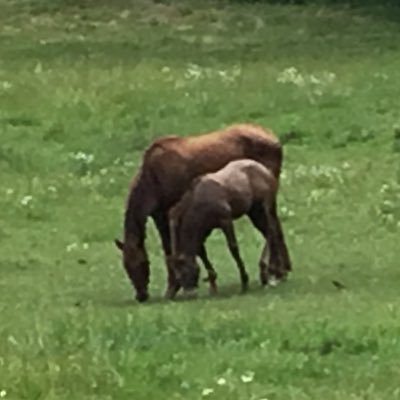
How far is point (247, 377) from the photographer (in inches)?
326

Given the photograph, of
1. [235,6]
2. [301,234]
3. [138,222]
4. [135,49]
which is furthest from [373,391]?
[235,6]

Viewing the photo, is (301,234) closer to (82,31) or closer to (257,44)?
(257,44)

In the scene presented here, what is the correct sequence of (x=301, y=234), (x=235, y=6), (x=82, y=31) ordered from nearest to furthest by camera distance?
(x=301, y=234), (x=82, y=31), (x=235, y=6)

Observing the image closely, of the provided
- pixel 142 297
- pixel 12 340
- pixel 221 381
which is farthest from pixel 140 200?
pixel 221 381

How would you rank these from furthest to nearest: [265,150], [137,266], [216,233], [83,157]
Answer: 1. [83,157]
2. [216,233]
3. [265,150]
4. [137,266]

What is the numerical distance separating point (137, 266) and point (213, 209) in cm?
80

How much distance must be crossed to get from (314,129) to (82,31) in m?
9.17

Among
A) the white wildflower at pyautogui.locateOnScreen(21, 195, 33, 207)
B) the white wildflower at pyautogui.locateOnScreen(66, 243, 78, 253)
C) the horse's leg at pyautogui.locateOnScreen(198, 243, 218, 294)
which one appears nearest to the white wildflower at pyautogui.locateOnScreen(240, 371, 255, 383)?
the horse's leg at pyautogui.locateOnScreen(198, 243, 218, 294)

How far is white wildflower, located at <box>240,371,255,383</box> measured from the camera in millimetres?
8195

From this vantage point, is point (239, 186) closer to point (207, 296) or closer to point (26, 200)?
point (207, 296)

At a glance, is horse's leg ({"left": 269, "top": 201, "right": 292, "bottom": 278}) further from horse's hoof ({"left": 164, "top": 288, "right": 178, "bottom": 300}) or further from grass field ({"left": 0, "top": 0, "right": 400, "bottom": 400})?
horse's hoof ({"left": 164, "top": 288, "right": 178, "bottom": 300})

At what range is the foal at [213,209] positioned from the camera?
517 inches

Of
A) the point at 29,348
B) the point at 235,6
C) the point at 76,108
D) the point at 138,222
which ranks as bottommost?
the point at 235,6

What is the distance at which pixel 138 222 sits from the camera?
13.6 metres
